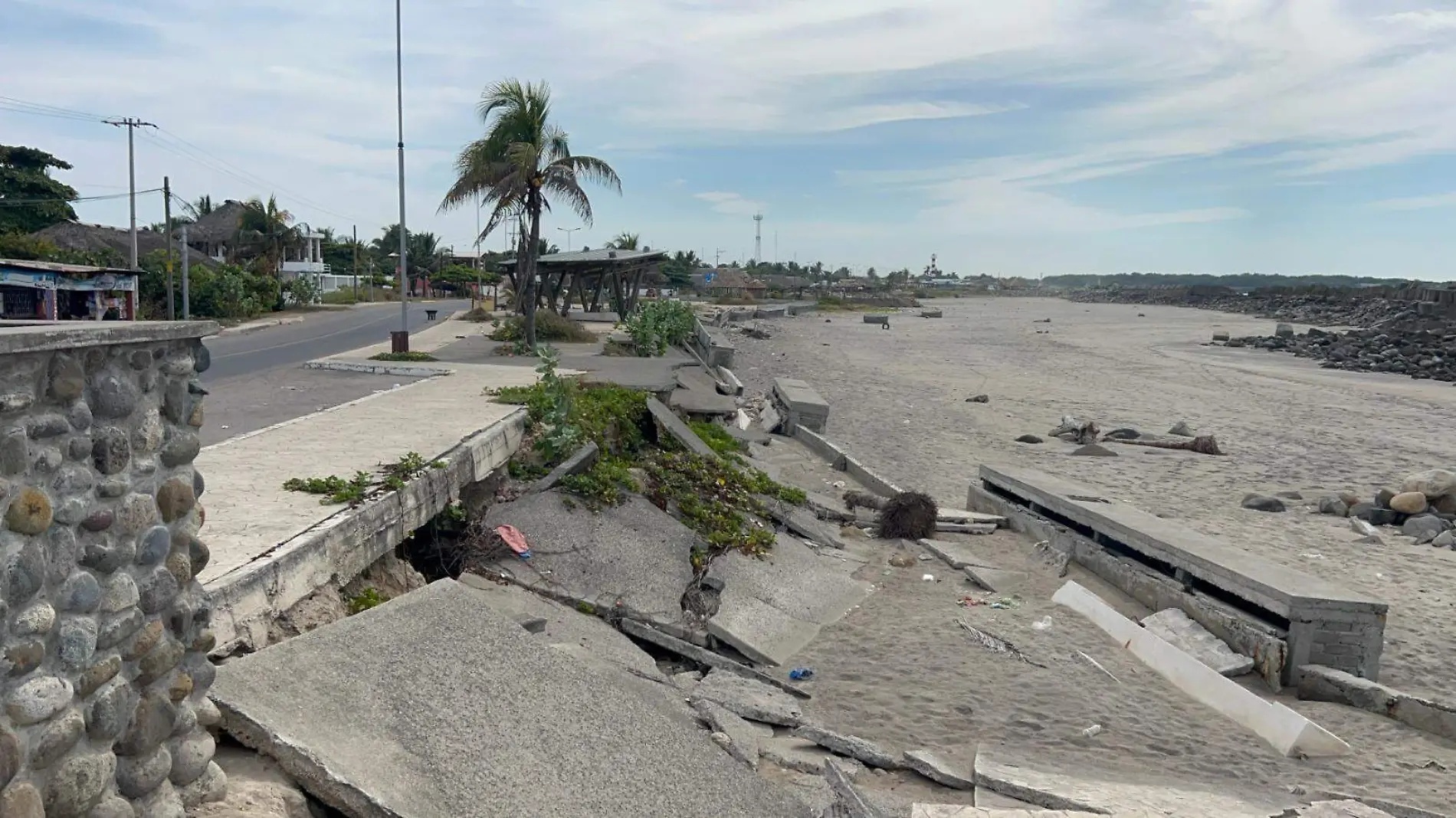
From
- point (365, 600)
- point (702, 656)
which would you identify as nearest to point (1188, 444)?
Answer: point (702, 656)

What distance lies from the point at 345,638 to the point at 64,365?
1985mm

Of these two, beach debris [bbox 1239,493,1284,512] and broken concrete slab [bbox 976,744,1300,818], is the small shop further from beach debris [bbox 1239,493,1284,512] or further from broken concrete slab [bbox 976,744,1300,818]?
beach debris [bbox 1239,493,1284,512]

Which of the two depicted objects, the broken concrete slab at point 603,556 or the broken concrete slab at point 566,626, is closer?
the broken concrete slab at point 566,626

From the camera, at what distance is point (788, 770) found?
5312 mm

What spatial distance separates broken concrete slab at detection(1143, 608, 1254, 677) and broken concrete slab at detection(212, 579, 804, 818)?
12.6 feet

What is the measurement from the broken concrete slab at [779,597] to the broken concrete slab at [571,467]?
1.49m

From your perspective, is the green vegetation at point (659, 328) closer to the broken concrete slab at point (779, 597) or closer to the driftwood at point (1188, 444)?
the driftwood at point (1188, 444)

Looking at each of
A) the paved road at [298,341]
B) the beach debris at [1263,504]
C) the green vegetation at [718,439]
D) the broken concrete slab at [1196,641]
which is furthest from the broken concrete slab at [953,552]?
the paved road at [298,341]

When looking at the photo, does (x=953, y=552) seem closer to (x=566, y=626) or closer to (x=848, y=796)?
(x=566, y=626)

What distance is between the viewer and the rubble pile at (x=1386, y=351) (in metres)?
32.6

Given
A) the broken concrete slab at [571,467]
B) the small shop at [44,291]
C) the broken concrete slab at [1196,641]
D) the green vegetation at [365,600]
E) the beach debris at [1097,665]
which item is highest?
the small shop at [44,291]

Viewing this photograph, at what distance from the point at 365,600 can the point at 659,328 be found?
17349 millimetres

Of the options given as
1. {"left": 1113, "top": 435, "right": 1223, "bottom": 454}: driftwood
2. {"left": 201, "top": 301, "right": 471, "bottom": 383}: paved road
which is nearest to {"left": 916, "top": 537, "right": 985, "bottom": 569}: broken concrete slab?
{"left": 1113, "top": 435, "right": 1223, "bottom": 454}: driftwood

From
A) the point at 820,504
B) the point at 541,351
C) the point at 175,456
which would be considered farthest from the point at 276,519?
the point at 820,504
